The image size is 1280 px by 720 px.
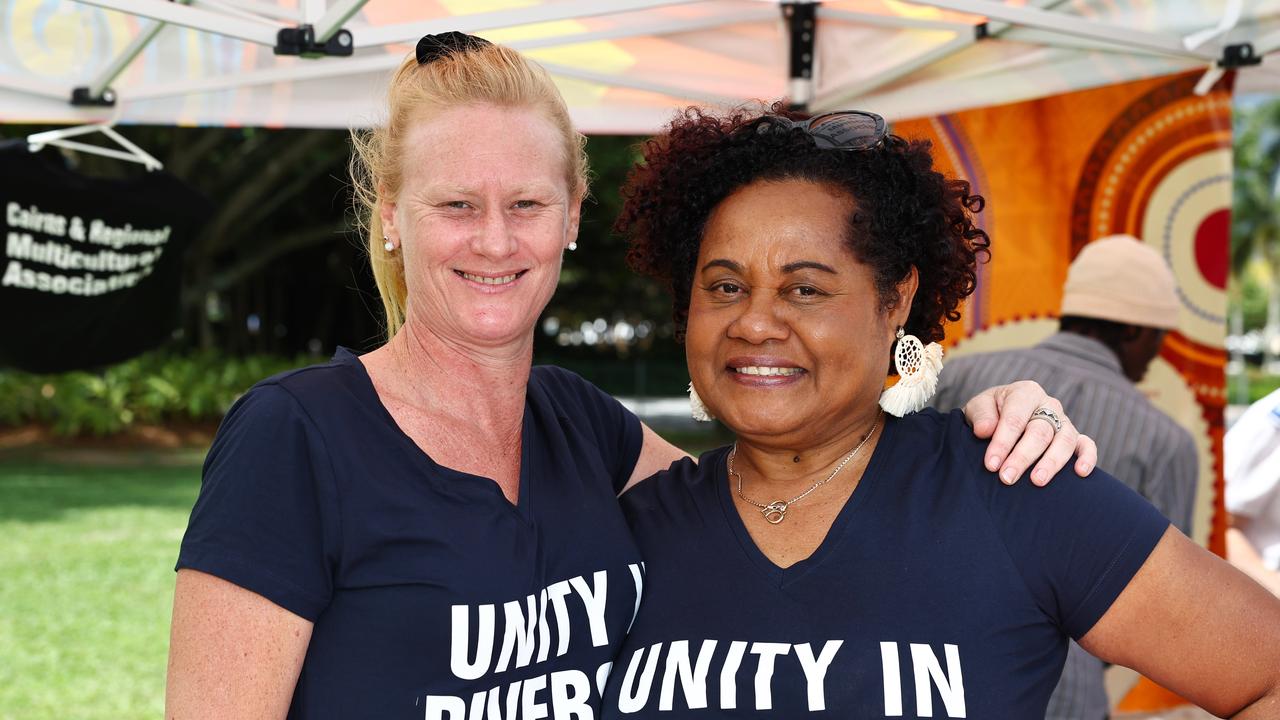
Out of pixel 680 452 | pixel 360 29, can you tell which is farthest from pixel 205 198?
pixel 680 452

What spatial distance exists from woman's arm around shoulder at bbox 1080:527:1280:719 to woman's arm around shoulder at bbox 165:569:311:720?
4.04 feet

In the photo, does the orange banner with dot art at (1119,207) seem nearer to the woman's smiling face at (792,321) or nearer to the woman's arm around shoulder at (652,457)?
the woman's arm around shoulder at (652,457)

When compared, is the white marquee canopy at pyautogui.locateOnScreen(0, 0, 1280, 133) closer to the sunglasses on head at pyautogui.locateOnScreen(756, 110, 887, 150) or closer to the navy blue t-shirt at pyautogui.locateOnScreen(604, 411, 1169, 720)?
the sunglasses on head at pyautogui.locateOnScreen(756, 110, 887, 150)

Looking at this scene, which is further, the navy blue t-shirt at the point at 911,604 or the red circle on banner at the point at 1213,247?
the red circle on banner at the point at 1213,247

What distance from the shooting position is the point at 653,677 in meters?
1.92

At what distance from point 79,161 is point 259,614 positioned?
1756 centimetres

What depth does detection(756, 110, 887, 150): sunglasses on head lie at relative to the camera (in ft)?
6.50

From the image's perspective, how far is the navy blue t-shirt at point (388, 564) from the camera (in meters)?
1.68

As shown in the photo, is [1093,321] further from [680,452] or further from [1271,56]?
[680,452]

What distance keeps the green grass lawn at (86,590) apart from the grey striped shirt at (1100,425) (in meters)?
4.35

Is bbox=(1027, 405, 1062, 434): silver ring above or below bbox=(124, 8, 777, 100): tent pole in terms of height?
below

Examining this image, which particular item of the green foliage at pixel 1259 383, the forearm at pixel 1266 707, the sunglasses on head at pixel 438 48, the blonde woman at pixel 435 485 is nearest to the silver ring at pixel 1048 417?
the blonde woman at pixel 435 485

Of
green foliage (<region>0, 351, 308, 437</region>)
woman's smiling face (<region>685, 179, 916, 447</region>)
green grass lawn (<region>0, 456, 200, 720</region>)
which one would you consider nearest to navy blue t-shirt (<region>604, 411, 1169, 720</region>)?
woman's smiling face (<region>685, 179, 916, 447</region>)

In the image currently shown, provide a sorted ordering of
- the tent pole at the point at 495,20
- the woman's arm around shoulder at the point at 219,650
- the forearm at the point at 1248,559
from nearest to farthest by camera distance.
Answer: the woman's arm around shoulder at the point at 219,650
the forearm at the point at 1248,559
the tent pole at the point at 495,20
